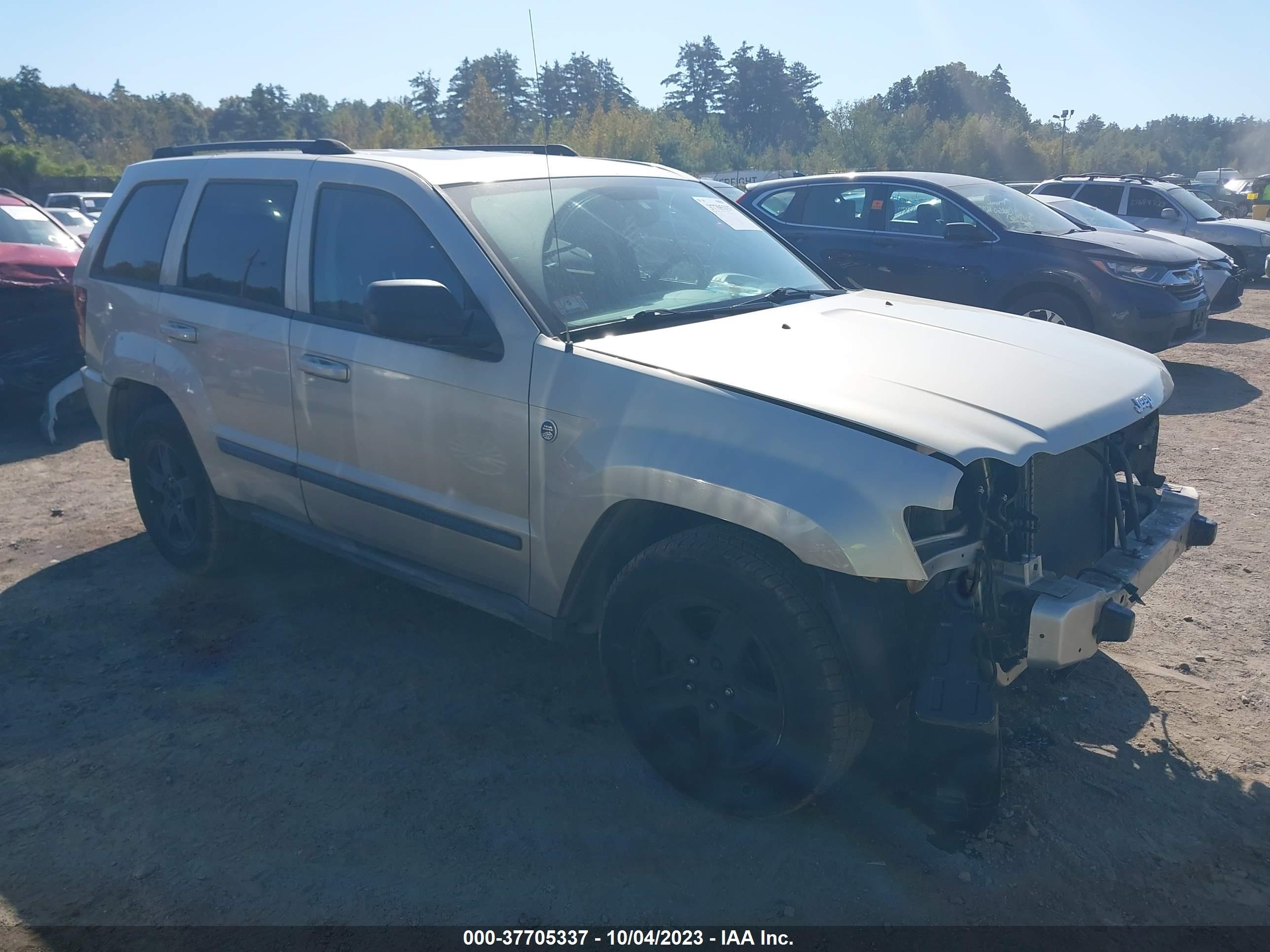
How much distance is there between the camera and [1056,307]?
339 inches

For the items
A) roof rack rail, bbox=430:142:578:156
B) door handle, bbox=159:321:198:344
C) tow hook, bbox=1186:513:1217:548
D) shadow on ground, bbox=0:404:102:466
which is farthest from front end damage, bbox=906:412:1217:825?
shadow on ground, bbox=0:404:102:466

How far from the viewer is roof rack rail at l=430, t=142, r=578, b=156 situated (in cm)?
447

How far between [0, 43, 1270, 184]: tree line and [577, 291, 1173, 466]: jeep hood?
12406 mm

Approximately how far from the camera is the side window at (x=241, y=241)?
4.11m

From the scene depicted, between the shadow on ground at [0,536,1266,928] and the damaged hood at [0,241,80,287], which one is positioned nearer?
the shadow on ground at [0,536,1266,928]

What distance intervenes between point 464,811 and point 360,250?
2.11 meters

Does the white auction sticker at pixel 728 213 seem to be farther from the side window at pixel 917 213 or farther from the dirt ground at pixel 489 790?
the side window at pixel 917 213

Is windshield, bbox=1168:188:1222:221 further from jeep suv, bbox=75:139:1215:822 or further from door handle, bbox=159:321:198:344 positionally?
door handle, bbox=159:321:198:344

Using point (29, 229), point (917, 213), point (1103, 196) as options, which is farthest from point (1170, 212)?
point (29, 229)

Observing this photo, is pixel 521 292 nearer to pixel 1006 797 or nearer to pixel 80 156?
pixel 1006 797

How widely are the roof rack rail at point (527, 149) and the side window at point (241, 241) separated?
0.82 meters

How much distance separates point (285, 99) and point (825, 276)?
279 feet

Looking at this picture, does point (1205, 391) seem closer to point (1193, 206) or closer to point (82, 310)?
point (1193, 206)

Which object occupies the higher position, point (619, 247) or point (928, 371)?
point (619, 247)
